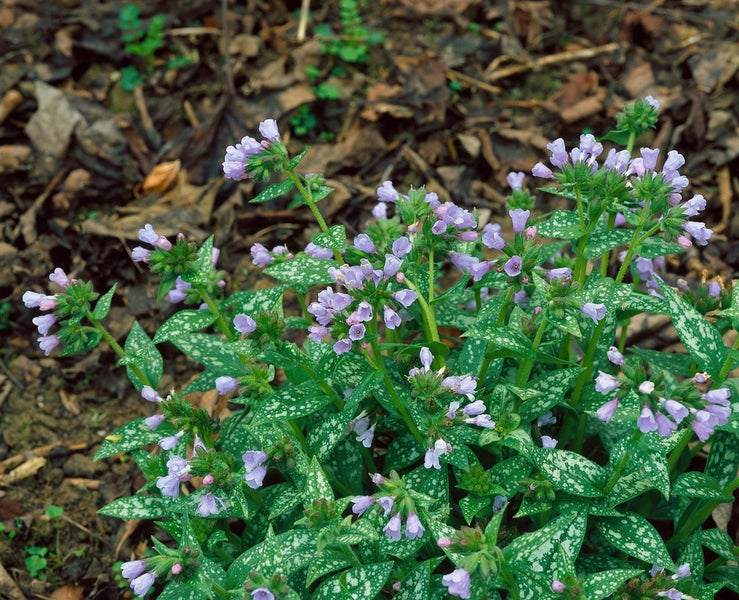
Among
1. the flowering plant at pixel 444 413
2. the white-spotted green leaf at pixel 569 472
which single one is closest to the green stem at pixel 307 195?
the flowering plant at pixel 444 413

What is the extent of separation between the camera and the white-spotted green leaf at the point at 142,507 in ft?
12.3

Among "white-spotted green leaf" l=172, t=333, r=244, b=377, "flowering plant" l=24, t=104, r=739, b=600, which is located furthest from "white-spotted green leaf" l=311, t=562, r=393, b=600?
"white-spotted green leaf" l=172, t=333, r=244, b=377

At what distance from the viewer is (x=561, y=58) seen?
7145 mm

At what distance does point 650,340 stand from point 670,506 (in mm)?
1678

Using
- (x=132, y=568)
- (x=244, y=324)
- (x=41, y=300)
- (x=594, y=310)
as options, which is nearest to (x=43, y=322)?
(x=41, y=300)

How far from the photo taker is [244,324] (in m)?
3.25

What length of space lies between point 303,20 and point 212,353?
4426mm

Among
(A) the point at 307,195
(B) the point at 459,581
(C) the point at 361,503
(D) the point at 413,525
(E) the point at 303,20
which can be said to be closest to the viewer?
(B) the point at 459,581

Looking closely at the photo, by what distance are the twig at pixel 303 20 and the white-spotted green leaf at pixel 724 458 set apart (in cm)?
499

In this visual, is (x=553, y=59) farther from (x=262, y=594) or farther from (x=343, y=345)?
(x=262, y=594)

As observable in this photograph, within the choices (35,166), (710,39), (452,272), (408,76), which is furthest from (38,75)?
(710,39)

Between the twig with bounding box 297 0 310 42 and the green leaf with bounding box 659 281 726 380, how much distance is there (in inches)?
189

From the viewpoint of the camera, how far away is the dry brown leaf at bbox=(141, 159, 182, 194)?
638 cm

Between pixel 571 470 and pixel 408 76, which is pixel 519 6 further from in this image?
pixel 571 470
